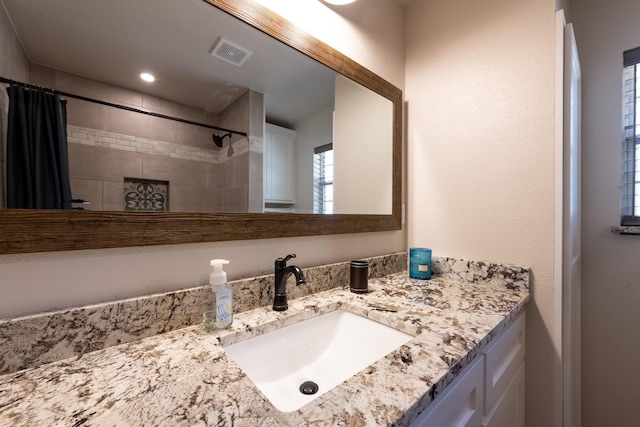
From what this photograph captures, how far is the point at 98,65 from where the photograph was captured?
61 cm

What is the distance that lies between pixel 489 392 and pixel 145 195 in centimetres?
103

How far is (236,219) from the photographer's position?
795mm

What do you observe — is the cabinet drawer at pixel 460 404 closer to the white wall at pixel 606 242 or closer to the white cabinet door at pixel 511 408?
the white cabinet door at pixel 511 408

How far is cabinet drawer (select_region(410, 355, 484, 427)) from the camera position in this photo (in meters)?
0.50

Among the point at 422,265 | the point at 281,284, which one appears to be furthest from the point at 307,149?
the point at 422,265

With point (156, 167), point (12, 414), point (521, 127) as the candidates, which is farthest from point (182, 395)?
point (521, 127)

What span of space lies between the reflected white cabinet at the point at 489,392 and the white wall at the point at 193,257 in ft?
1.87

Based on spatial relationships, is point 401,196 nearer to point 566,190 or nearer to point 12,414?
point 566,190

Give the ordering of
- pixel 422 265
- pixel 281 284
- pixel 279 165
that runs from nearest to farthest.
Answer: pixel 281 284, pixel 279 165, pixel 422 265

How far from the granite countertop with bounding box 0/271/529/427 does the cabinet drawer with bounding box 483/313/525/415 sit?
8cm

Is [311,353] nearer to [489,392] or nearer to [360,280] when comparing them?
[360,280]

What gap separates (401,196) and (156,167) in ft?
3.62

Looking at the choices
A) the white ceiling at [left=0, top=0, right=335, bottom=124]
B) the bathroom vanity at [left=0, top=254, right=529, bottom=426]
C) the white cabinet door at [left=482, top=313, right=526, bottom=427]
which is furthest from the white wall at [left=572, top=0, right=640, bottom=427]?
the white ceiling at [left=0, top=0, right=335, bottom=124]

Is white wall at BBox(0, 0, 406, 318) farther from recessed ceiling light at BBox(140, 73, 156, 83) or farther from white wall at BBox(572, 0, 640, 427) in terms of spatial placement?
white wall at BBox(572, 0, 640, 427)
